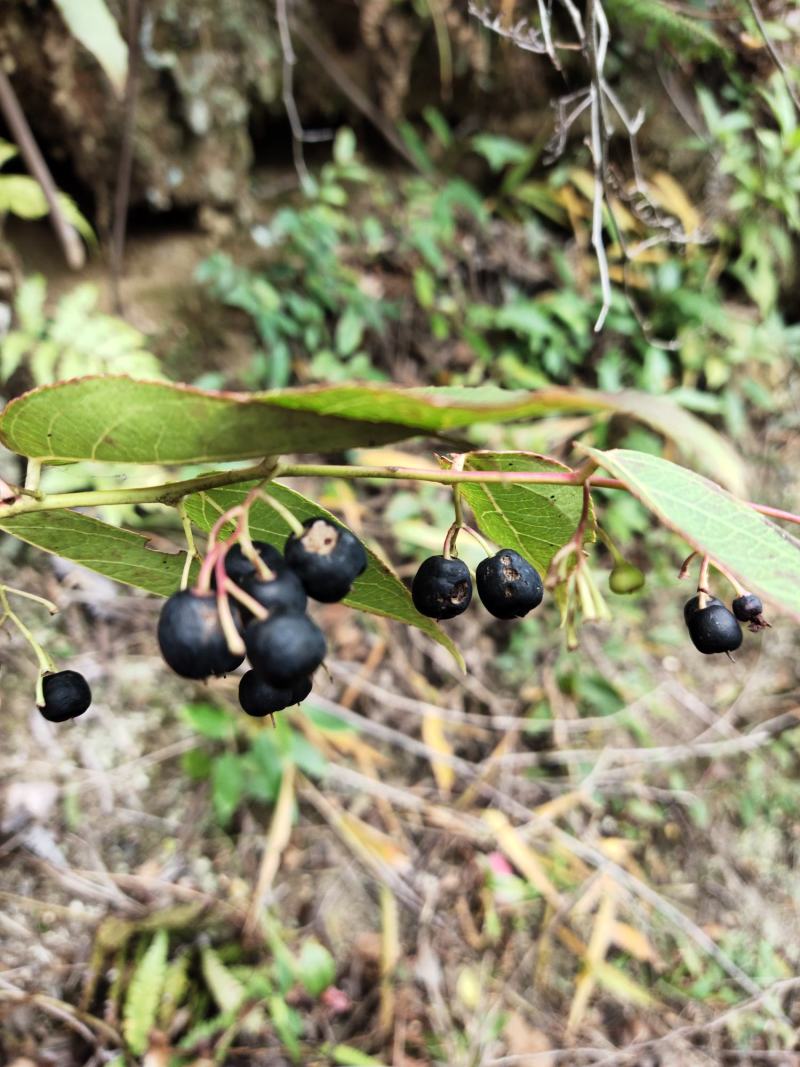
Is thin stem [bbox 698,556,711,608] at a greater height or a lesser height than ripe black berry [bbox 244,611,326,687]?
lesser

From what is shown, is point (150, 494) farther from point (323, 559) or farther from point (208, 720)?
point (208, 720)

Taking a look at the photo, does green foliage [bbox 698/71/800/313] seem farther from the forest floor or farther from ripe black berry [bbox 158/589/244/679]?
ripe black berry [bbox 158/589/244/679]

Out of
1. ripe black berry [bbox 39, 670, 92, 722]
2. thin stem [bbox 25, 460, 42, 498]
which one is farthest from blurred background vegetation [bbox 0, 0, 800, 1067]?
thin stem [bbox 25, 460, 42, 498]

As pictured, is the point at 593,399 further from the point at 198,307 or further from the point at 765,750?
the point at 765,750

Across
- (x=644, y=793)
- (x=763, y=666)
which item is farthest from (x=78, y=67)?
(x=763, y=666)

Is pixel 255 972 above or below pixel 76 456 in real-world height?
below

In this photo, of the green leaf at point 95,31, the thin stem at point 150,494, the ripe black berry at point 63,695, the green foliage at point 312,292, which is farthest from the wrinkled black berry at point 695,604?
the green foliage at point 312,292
